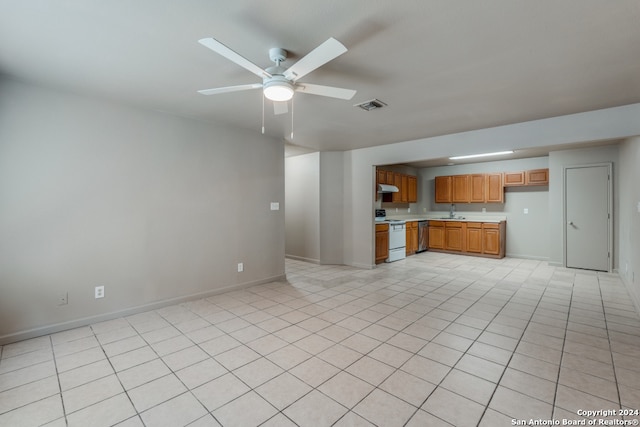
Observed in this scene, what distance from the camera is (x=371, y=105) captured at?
323cm

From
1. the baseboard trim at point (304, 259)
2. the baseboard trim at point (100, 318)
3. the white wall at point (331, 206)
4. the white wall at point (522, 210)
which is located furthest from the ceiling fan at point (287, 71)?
the white wall at point (522, 210)

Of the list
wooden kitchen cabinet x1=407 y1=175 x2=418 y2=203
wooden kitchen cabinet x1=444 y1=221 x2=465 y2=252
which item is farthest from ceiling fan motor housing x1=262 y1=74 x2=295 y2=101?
wooden kitchen cabinet x1=444 y1=221 x2=465 y2=252

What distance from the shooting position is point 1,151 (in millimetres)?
2580

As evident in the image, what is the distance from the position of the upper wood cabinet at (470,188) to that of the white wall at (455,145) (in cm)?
123

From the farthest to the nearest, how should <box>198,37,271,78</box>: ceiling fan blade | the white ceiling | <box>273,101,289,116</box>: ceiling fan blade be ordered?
<box>273,101,289,116</box>: ceiling fan blade → the white ceiling → <box>198,37,271,78</box>: ceiling fan blade

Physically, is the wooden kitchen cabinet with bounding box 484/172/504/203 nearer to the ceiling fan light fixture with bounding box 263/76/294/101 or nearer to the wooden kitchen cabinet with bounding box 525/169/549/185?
the wooden kitchen cabinet with bounding box 525/169/549/185

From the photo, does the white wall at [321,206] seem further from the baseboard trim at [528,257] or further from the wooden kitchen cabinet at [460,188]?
the baseboard trim at [528,257]

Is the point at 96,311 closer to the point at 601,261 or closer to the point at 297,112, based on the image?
the point at 297,112

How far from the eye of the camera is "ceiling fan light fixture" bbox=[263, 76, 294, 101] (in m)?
2.06

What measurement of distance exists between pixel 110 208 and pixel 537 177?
7.74 metres

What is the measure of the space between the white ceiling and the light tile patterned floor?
2.40m

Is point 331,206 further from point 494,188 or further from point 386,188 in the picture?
point 494,188

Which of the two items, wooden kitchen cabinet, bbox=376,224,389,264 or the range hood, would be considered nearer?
wooden kitchen cabinet, bbox=376,224,389,264

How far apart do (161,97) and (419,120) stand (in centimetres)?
311
